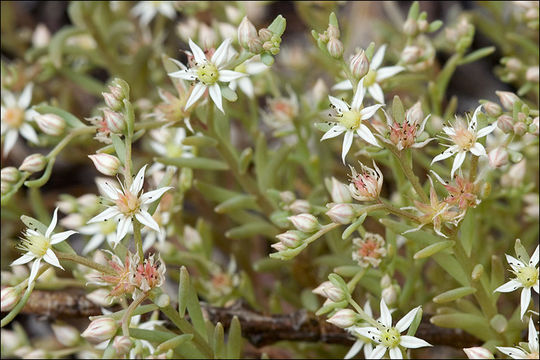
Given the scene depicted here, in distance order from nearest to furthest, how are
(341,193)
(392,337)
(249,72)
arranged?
(392,337), (341,193), (249,72)

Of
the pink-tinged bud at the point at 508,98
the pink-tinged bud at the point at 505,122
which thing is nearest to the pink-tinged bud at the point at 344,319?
the pink-tinged bud at the point at 505,122

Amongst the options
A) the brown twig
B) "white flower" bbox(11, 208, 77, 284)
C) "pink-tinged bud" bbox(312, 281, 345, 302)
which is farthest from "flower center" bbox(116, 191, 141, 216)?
the brown twig

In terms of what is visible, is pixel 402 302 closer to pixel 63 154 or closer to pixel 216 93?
pixel 216 93

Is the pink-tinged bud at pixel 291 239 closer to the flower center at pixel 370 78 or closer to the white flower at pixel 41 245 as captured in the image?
the white flower at pixel 41 245

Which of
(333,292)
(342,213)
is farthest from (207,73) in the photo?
(333,292)

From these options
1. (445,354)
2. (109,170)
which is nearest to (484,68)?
(445,354)

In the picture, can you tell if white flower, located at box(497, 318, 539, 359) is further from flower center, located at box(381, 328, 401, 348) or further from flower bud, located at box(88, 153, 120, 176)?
flower bud, located at box(88, 153, 120, 176)

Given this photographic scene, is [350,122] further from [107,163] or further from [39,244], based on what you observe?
[39,244]
